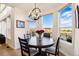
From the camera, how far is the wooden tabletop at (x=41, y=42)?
1.93 m

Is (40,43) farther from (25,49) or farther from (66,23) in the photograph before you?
(66,23)

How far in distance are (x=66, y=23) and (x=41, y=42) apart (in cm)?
58

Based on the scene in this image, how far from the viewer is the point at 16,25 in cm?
195

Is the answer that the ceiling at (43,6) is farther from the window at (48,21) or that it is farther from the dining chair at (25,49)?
the dining chair at (25,49)

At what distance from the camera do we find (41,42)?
206cm

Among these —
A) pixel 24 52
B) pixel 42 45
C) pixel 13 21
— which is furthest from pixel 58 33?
pixel 13 21

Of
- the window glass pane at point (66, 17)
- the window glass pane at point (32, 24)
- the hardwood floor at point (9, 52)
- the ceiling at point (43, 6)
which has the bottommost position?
the hardwood floor at point (9, 52)

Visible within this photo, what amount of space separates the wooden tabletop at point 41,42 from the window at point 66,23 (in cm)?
26

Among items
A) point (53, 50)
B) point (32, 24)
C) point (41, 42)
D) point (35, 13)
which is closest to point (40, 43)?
point (41, 42)

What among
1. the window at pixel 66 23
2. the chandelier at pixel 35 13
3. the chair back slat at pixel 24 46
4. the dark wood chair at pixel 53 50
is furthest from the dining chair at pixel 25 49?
the window at pixel 66 23

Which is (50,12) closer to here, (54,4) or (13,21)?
(54,4)

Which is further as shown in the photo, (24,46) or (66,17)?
(24,46)

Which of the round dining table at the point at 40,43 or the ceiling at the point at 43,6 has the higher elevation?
the ceiling at the point at 43,6

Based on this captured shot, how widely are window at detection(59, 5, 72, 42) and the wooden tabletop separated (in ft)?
0.84
